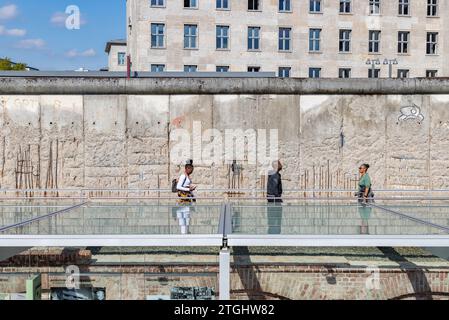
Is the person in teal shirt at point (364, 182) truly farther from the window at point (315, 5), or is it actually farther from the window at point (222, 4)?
the window at point (315, 5)

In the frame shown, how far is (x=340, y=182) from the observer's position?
14.5m

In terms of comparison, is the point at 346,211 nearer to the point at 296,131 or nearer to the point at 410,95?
the point at 296,131

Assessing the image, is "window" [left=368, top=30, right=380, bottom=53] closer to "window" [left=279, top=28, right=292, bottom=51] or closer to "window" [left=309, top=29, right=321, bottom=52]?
"window" [left=309, top=29, right=321, bottom=52]

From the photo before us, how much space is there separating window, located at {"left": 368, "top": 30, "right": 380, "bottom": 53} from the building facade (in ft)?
0.26

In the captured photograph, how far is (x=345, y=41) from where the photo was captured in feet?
140

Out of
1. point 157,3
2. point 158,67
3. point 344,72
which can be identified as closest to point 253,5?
point 157,3

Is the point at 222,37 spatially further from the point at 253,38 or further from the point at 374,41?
the point at 374,41

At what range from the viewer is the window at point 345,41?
42.5 meters

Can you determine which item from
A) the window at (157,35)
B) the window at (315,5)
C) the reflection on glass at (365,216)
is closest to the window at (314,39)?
the window at (315,5)

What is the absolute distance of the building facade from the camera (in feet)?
132

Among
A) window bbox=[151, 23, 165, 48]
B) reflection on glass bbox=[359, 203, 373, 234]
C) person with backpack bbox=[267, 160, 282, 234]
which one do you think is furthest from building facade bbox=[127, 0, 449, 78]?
reflection on glass bbox=[359, 203, 373, 234]
